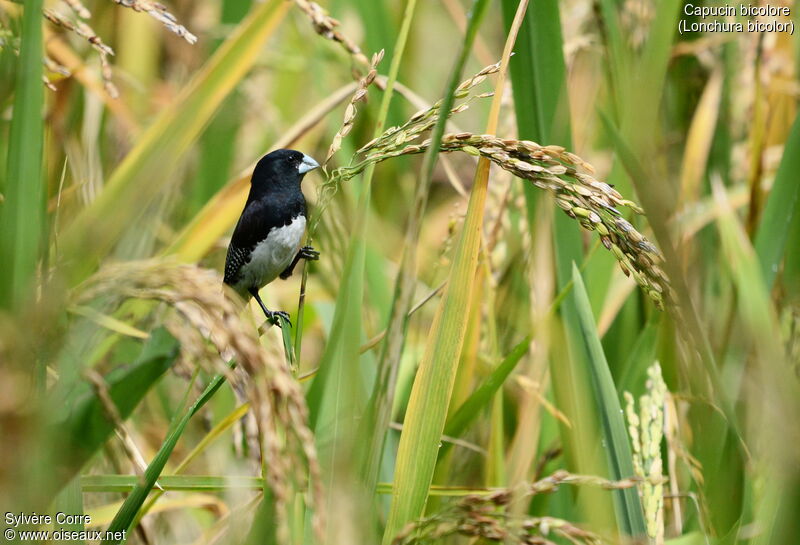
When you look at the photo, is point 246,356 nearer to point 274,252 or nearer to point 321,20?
point 321,20

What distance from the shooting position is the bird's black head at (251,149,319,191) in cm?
199

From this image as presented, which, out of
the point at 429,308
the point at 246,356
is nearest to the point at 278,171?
the point at 429,308

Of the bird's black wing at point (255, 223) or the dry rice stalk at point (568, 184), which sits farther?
the bird's black wing at point (255, 223)

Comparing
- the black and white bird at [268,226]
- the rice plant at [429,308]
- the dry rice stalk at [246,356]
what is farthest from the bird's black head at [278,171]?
the dry rice stalk at [246,356]

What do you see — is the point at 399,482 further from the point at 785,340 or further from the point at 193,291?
the point at 785,340

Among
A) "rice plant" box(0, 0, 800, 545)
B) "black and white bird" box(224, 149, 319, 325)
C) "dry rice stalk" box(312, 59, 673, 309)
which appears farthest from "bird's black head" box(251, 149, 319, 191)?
"dry rice stalk" box(312, 59, 673, 309)

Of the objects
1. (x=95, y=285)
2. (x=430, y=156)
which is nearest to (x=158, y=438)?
(x=95, y=285)

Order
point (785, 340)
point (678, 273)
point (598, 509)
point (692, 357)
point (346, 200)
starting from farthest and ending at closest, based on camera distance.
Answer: point (346, 200)
point (785, 340)
point (598, 509)
point (692, 357)
point (678, 273)

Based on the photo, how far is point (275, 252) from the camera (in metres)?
2.00

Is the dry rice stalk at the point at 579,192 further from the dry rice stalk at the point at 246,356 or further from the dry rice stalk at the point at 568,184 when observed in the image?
the dry rice stalk at the point at 246,356

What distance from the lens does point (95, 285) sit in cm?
93

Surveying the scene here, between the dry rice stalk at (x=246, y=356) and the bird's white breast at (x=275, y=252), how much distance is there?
103cm

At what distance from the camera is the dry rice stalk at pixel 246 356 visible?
778 mm

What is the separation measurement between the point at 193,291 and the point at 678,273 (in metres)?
0.50
